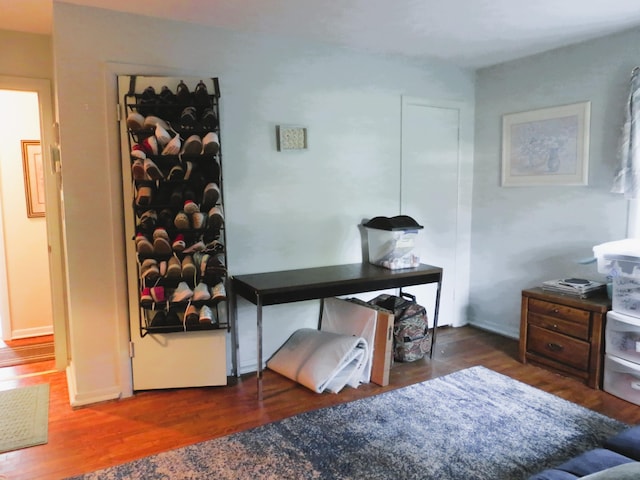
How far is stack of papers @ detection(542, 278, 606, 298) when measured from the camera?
3150 mm

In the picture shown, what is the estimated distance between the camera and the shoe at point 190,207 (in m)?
2.75


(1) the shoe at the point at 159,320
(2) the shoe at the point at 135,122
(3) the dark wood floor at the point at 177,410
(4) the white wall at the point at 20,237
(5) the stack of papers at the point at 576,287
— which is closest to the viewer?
(3) the dark wood floor at the point at 177,410

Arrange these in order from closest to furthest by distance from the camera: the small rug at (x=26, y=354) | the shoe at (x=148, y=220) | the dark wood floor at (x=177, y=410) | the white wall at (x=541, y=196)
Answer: the dark wood floor at (x=177, y=410) → the shoe at (x=148, y=220) → the white wall at (x=541, y=196) → the small rug at (x=26, y=354)

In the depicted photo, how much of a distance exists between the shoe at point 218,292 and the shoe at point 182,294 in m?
0.13

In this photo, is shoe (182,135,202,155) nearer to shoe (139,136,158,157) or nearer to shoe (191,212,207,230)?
shoe (139,136,158,157)

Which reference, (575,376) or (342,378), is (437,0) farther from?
(575,376)

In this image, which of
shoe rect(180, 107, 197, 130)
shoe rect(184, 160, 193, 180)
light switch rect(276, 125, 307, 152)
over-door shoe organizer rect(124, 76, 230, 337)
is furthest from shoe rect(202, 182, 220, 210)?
light switch rect(276, 125, 307, 152)

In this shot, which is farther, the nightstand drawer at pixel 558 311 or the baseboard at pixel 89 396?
the nightstand drawer at pixel 558 311

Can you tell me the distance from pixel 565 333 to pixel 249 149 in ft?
8.04

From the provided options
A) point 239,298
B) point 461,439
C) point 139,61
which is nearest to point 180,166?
point 139,61

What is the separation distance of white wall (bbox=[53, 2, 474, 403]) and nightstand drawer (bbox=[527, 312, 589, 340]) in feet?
4.36

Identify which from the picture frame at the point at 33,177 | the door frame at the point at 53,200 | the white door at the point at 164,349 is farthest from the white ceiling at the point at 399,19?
the picture frame at the point at 33,177

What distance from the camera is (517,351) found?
368 centimetres

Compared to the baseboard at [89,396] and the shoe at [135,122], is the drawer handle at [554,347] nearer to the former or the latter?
the baseboard at [89,396]
